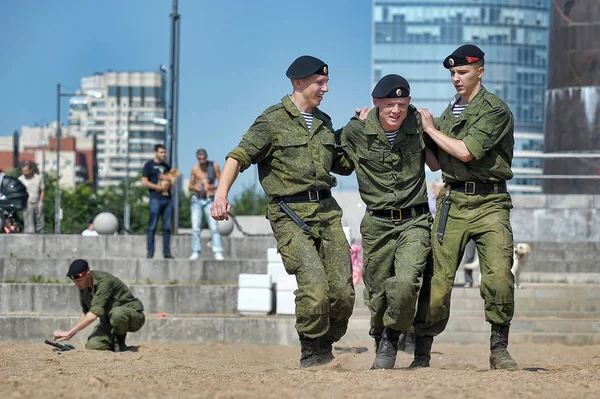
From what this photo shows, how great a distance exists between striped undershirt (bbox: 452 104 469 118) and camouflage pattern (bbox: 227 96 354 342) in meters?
0.91

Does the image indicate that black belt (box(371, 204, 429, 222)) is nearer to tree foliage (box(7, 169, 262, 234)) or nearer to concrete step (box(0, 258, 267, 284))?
concrete step (box(0, 258, 267, 284))

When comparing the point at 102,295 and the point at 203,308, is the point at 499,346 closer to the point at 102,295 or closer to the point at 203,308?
the point at 102,295

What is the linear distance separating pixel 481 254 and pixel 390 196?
2.54 ft

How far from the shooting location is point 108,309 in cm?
1448

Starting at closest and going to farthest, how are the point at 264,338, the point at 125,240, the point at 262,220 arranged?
1. the point at 264,338
2. the point at 125,240
3. the point at 262,220

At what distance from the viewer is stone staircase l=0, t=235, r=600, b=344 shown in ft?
52.7

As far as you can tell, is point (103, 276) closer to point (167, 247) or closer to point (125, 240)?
point (167, 247)

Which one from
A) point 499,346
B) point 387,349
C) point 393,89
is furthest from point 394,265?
point 393,89

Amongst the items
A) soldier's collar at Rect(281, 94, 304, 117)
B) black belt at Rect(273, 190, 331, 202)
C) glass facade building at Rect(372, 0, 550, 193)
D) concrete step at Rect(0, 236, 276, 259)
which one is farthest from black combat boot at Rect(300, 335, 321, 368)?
glass facade building at Rect(372, 0, 550, 193)

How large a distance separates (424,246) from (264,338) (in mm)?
7403

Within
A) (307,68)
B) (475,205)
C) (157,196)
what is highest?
(307,68)

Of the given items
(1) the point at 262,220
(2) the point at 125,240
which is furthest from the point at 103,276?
(1) the point at 262,220

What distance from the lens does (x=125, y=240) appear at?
22.3 m

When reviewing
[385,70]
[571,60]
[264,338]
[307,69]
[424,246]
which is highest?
[385,70]
